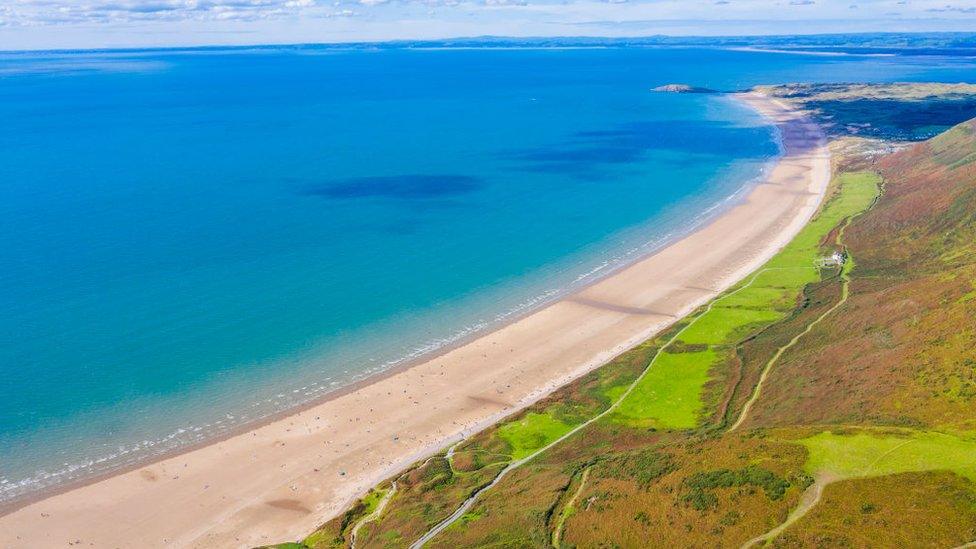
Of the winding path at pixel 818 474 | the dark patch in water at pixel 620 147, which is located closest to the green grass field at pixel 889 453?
the winding path at pixel 818 474

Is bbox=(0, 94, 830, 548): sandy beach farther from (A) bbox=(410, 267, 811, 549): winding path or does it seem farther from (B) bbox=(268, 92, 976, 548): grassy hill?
(A) bbox=(410, 267, 811, 549): winding path

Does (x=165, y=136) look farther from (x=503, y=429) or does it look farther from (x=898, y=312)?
(x=898, y=312)

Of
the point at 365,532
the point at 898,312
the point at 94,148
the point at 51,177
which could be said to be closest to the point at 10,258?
the point at 51,177

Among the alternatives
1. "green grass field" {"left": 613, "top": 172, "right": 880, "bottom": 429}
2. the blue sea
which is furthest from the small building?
the blue sea

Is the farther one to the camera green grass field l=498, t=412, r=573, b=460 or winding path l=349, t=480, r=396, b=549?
green grass field l=498, t=412, r=573, b=460

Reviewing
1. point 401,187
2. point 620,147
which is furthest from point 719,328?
point 620,147

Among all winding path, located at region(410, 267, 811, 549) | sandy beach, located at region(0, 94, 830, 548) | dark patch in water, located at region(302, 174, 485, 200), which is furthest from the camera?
dark patch in water, located at region(302, 174, 485, 200)

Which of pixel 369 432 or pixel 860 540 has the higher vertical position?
pixel 860 540
